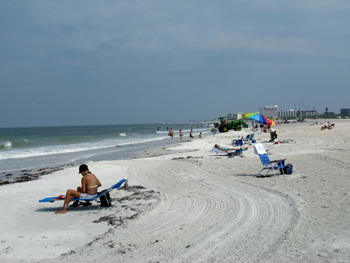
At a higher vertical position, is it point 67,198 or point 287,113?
point 287,113

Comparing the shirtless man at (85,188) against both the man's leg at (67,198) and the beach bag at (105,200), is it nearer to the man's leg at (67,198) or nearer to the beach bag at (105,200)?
the man's leg at (67,198)

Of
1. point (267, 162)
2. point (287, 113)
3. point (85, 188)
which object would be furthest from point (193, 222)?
point (287, 113)

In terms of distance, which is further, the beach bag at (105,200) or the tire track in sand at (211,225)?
the beach bag at (105,200)

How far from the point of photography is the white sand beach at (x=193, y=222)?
3.76 m

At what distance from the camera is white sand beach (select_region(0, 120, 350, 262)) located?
3.76 metres

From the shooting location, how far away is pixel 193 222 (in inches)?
195

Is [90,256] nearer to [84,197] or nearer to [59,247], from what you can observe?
[59,247]

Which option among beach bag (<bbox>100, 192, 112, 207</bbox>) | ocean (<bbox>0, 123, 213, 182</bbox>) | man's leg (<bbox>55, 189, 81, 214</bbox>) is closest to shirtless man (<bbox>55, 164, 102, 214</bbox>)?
man's leg (<bbox>55, 189, 81, 214</bbox>)

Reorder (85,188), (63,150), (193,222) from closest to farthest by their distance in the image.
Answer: (193,222) → (85,188) → (63,150)

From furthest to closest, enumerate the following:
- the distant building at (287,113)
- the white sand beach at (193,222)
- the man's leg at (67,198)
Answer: the distant building at (287,113) → the man's leg at (67,198) → the white sand beach at (193,222)

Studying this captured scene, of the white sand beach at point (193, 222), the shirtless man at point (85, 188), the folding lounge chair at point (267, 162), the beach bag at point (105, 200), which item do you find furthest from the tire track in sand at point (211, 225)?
the folding lounge chair at point (267, 162)

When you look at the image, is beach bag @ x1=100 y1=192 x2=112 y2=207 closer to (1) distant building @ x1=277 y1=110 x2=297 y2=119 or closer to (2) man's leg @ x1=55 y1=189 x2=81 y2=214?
(2) man's leg @ x1=55 y1=189 x2=81 y2=214

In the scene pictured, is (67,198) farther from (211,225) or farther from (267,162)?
(267,162)

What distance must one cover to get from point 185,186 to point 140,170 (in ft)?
11.0
